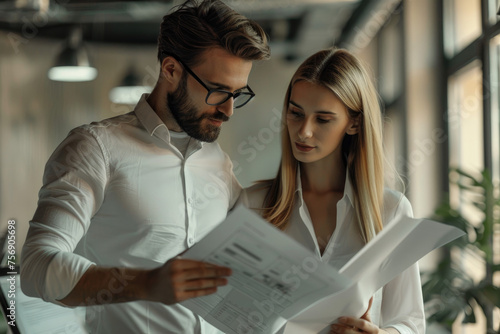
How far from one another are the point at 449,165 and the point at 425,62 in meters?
0.40

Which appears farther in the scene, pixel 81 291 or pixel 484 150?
pixel 484 150

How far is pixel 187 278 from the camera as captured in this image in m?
0.73

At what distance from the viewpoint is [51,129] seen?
4.50 feet

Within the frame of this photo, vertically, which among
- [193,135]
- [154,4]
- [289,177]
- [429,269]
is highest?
[154,4]

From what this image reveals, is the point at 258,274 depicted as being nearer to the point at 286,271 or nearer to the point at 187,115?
the point at 286,271

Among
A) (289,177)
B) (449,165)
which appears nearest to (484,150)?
(449,165)

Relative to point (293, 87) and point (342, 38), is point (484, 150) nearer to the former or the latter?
point (342, 38)

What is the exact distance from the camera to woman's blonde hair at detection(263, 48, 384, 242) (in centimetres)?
111

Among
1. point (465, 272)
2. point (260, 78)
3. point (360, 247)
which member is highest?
point (260, 78)

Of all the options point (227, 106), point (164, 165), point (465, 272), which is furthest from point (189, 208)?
point (465, 272)

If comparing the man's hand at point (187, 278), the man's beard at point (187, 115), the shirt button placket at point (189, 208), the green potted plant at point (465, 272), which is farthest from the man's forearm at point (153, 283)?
the green potted plant at point (465, 272)

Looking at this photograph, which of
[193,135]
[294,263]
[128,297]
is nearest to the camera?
[294,263]

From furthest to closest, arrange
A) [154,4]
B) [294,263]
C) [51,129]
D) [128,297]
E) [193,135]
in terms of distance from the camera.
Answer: [154,4] → [51,129] → [193,135] → [128,297] → [294,263]

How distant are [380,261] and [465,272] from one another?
1361 millimetres
